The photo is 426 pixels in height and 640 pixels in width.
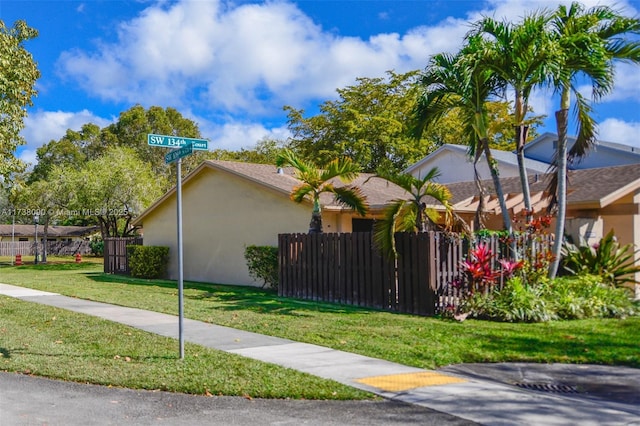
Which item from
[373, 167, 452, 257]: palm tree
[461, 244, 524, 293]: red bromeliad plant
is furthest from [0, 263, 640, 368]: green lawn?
[373, 167, 452, 257]: palm tree

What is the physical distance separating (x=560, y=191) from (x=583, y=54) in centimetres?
295

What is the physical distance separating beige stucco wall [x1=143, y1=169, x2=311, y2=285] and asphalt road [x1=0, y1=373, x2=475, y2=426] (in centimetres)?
1170

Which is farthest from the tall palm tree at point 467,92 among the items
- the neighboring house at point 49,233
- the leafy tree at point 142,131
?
the neighboring house at point 49,233

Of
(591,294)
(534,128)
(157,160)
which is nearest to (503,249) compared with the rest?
(591,294)

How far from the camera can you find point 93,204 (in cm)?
3697

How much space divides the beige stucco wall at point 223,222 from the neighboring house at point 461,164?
10331mm

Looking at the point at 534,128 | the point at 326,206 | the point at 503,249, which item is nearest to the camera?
the point at 503,249

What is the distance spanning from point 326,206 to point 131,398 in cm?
1135

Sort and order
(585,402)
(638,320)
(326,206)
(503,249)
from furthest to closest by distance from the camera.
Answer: (326,206)
(503,249)
(638,320)
(585,402)

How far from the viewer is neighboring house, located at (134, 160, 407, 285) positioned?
18578 millimetres

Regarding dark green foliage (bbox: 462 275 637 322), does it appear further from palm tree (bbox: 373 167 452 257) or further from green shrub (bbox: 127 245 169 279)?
green shrub (bbox: 127 245 169 279)

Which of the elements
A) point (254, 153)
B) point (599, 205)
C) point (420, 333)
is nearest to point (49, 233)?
point (254, 153)

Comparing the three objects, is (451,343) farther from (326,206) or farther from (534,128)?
(534,128)

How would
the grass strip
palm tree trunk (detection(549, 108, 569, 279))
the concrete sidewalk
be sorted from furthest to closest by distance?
palm tree trunk (detection(549, 108, 569, 279)) → the grass strip → the concrete sidewalk
